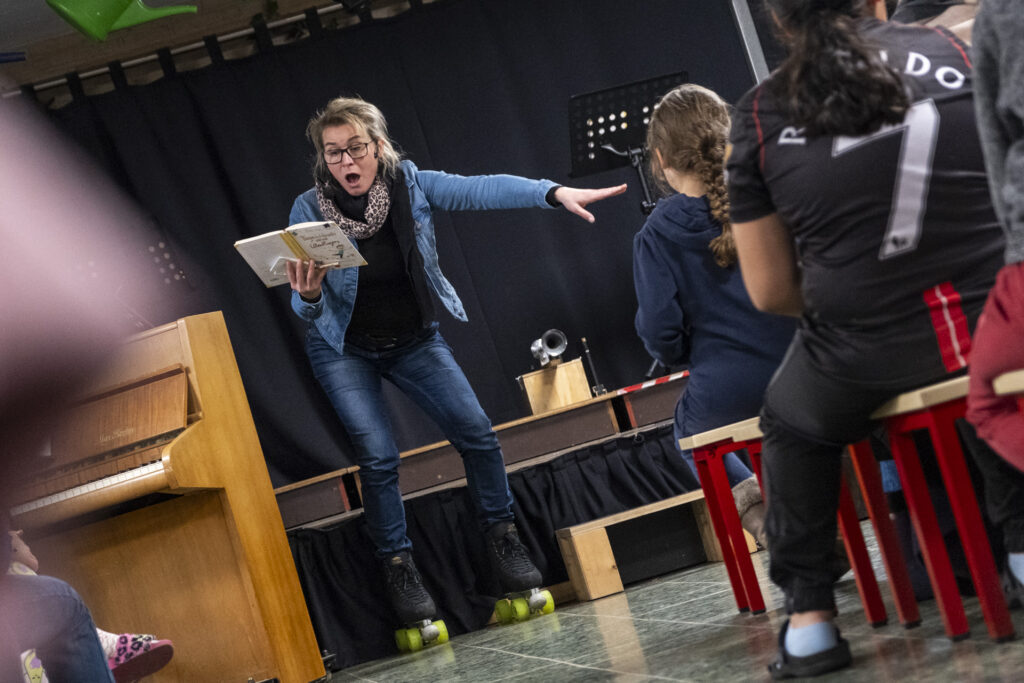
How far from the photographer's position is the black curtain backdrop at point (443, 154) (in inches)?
210

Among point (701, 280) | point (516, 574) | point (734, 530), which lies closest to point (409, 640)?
point (516, 574)

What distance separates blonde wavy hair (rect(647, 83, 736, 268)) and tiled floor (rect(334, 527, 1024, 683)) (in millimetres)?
857

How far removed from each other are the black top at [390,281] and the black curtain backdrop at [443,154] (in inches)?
65.3

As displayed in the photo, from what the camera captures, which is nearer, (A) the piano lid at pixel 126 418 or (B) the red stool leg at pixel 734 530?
(B) the red stool leg at pixel 734 530

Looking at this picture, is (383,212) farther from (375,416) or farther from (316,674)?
(316,674)

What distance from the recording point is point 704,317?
2609 millimetres

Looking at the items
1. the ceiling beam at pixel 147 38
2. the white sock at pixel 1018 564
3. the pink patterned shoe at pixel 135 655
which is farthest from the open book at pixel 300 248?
the ceiling beam at pixel 147 38

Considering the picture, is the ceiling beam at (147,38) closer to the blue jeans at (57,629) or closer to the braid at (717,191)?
the braid at (717,191)

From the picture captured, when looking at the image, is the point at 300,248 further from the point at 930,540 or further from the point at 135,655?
the point at 930,540

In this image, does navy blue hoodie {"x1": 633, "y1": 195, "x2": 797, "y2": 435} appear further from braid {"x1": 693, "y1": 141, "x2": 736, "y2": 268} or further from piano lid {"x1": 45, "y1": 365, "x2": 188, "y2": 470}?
piano lid {"x1": 45, "y1": 365, "x2": 188, "y2": 470}

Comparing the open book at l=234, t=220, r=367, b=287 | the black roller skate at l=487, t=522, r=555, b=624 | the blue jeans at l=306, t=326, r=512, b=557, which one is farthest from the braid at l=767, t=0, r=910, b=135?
the black roller skate at l=487, t=522, r=555, b=624

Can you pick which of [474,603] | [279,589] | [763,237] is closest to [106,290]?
[763,237]

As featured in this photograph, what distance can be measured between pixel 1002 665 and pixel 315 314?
2584mm

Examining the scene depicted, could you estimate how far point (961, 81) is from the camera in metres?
1.64
